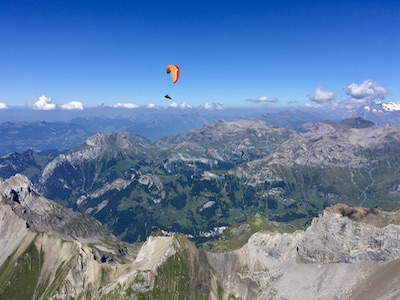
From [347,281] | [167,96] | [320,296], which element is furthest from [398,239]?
[167,96]

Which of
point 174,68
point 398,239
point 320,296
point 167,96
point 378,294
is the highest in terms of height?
point 174,68

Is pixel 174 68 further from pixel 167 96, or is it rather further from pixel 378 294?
pixel 378 294

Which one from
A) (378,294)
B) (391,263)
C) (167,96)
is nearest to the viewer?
(167,96)

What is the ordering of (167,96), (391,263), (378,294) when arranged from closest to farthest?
(167,96) → (378,294) → (391,263)

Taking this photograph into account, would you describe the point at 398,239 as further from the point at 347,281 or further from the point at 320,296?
the point at 320,296

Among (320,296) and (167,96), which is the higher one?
(167,96)

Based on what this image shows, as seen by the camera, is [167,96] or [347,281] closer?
[167,96]
